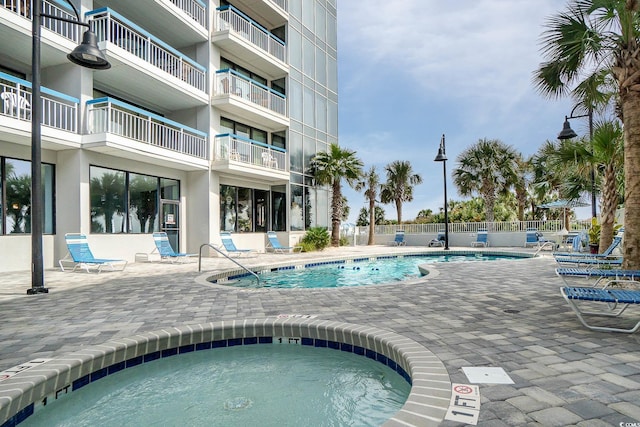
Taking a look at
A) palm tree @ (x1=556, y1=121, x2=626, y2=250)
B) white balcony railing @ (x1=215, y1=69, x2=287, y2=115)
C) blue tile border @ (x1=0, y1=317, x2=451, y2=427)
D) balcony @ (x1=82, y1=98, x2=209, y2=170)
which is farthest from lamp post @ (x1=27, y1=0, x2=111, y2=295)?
palm tree @ (x1=556, y1=121, x2=626, y2=250)

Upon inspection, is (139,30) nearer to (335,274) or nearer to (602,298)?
(335,274)

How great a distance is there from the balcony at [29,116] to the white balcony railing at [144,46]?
7.35 feet

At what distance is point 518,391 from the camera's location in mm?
2555

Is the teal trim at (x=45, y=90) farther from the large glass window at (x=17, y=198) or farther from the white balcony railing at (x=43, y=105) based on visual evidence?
the large glass window at (x=17, y=198)

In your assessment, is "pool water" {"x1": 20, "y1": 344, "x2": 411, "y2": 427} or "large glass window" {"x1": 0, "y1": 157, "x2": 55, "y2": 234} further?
"large glass window" {"x1": 0, "y1": 157, "x2": 55, "y2": 234}

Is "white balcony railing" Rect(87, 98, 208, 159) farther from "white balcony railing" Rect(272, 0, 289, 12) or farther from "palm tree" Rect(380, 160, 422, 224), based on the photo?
"palm tree" Rect(380, 160, 422, 224)

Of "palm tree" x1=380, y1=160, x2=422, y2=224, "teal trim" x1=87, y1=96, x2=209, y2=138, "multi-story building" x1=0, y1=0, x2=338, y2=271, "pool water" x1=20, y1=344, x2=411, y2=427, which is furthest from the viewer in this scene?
"palm tree" x1=380, y1=160, x2=422, y2=224

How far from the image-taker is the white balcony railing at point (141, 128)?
11156 millimetres

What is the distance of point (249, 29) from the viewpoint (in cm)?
1761

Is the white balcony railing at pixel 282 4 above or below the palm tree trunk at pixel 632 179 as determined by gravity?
above

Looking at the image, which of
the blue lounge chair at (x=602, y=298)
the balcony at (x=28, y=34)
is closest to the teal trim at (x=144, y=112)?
the balcony at (x=28, y=34)

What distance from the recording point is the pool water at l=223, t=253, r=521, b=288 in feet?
31.5

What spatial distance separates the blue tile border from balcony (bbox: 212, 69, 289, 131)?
12.6m

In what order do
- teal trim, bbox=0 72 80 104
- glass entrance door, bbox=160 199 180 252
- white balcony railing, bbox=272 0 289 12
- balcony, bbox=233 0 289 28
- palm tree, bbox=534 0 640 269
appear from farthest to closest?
1. white balcony railing, bbox=272 0 289 12
2. balcony, bbox=233 0 289 28
3. glass entrance door, bbox=160 199 180 252
4. teal trim, bbox=0 72 80 104
5. palm tree, bbox=534 0 640 269
